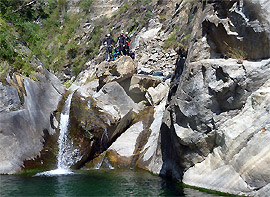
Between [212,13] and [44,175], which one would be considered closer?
[212,13]

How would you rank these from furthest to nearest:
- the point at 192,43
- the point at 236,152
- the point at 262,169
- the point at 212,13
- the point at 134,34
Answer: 1. the point at 134,34
2. the point at 192,43
3. the point at 212,13
4. the point at 236,152
5. the point at 262,169

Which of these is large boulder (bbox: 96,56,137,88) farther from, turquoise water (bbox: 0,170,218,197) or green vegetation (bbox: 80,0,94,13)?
green vegetation (bbox: 80,0,94,13)

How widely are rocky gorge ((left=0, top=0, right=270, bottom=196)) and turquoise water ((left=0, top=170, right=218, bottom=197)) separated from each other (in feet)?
2.49

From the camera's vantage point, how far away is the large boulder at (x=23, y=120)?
45.0ft

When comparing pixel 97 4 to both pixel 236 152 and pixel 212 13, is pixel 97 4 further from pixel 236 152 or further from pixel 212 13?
pixel 236 152

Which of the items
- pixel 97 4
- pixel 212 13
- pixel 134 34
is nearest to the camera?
pixel 212 13

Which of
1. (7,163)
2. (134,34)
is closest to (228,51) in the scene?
(7,163)

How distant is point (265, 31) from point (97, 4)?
4547 cm

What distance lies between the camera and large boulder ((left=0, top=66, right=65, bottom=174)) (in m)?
13.7

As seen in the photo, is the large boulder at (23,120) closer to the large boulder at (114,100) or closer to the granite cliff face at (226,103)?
the large boulder at (114,100)

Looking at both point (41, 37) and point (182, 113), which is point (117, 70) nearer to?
point (182, 113)

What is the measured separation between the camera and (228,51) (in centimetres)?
1093

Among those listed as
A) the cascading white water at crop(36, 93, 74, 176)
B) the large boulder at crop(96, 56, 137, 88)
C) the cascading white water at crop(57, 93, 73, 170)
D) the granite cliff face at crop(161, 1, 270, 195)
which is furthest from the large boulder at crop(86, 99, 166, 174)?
the large boulder at crop(96, 56, 137, 88)

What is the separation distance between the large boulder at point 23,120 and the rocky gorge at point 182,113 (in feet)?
0.15
